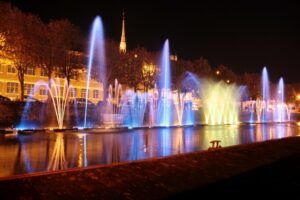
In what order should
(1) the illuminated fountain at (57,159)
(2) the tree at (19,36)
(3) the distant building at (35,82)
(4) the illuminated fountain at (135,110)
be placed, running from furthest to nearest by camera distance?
(3) the distant building at (35,82), (4) the illuminated fountain at (135,110), (2) the tree at (19,36), (1) the illuminated fountain at (57,159)

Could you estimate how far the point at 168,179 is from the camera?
27.7 feet

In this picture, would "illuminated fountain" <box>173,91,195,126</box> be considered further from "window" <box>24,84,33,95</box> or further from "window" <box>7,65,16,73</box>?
"window" <box>7,65,16,73</box>

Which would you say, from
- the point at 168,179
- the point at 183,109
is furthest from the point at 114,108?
the point at 168,179

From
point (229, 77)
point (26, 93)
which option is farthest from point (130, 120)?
point (229, 77)

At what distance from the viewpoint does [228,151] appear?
12.1 meters

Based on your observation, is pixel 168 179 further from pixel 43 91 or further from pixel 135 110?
pixel 43 91

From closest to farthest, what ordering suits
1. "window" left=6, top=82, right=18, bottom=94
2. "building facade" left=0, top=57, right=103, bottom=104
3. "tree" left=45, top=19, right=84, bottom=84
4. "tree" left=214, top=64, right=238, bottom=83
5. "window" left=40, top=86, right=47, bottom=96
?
"tree" left=45, top=19, right=84, bottom=84 < "building facade" left=0, top=57, right=103, bottom=104 < "window" left=6, top=82, right=18, bottom=94 < "window" left=40, top=86, right=47, bottom=96 < "tree" left=214, top=64, right=238, bottom=83

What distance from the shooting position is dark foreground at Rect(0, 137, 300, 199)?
270 inches

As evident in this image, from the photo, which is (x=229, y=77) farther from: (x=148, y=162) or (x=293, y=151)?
(x=148, y=162)

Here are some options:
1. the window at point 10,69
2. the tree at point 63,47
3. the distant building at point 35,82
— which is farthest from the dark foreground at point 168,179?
the window at point 10,69

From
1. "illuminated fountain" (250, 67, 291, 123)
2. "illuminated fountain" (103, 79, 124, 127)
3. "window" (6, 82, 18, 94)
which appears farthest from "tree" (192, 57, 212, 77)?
"window" (6, 82, 18, 94)

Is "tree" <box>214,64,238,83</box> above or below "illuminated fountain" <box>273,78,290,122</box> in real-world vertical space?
above

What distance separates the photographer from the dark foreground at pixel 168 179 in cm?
686

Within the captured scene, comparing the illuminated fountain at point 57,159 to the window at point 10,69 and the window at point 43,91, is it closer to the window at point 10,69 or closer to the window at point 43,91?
the window at point 10,69
